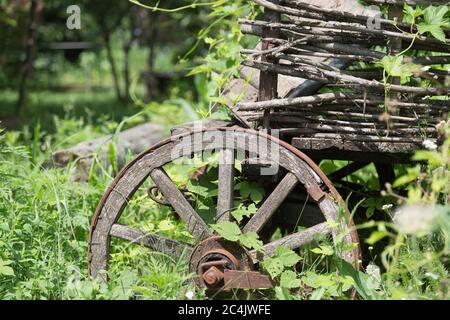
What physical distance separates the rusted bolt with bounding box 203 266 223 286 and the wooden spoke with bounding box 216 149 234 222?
0.73 ft

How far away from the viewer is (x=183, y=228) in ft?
11.9

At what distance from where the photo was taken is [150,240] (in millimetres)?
3160

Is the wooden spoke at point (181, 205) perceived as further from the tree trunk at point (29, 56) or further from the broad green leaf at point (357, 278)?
the tree trunk at point (29, 56)

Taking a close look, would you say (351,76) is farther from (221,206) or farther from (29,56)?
(29,56)

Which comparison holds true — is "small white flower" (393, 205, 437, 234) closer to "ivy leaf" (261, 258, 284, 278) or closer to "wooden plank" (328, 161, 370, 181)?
"ivy leaf" (261, 258, 284, 278)

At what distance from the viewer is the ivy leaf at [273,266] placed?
2893 mm

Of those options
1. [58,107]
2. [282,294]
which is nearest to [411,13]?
[282,294]

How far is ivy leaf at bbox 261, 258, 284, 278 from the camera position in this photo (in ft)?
9.49

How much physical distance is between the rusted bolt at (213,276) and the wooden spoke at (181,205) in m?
0.17

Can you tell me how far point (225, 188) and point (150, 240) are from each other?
421 mm

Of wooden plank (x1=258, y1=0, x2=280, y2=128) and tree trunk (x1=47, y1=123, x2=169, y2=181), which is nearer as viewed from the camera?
wooden plank (x1=258, y1=0, x2=280, y2=128)

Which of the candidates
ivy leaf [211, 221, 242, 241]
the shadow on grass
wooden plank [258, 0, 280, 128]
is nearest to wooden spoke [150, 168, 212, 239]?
ivy leaf [211, 221, 242, 241]

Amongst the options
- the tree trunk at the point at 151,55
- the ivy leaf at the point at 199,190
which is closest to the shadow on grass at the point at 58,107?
the tree trunk at the point at 151,55
